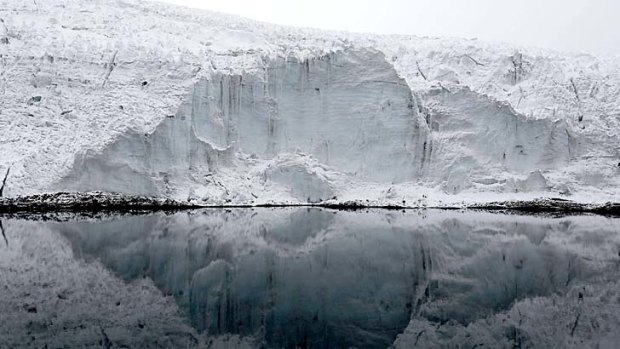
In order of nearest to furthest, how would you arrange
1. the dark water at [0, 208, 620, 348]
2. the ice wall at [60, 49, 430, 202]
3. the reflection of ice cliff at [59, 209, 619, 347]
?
the dark water at [0, 208, 620, 348]
the reflection of ice cliff at [59, 209, 619, 347]
the ice wall at [60, 49, 430, 202]

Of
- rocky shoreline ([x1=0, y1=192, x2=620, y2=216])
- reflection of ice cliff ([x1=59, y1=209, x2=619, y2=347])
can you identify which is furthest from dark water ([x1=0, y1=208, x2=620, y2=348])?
rocky shoreline ([x1=0, y1=192, x2=620, y2=216])

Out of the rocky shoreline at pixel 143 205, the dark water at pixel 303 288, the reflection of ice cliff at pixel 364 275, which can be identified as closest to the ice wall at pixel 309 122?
the rocky shoreline at pixel 143 205

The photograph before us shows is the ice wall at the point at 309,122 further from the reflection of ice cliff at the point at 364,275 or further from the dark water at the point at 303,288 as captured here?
the dark water at the point at 303,288

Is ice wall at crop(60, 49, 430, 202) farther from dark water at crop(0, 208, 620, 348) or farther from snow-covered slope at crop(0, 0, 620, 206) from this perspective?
dark water at crop(0, 208, 620, 348)

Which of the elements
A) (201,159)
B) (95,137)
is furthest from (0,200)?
(201,159)

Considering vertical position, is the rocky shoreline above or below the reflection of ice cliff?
below

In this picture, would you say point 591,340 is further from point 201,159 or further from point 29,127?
point 29,127
